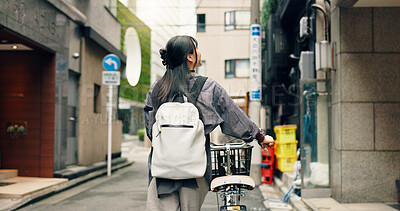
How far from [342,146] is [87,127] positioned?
7616 mm

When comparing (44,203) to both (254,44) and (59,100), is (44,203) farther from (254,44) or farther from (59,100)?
(254,44)

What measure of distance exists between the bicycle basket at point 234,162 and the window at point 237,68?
19006 mm

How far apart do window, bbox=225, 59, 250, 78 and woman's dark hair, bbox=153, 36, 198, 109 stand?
19.2 meters

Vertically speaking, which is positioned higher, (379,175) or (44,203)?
(379,175)

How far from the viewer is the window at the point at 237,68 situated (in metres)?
21.4

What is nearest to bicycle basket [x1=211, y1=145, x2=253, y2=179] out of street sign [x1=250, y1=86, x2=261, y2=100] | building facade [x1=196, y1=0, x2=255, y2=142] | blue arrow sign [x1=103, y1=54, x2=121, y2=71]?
street sign [x1=250, y1=86, x2=261, y2=100]

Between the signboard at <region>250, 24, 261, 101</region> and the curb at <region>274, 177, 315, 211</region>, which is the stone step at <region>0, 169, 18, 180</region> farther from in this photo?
the curb at <region>274, 177, 315, 211</region>

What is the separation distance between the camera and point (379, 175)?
6059mm

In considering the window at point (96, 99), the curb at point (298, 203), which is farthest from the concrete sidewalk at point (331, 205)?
the window at point (96, 99)

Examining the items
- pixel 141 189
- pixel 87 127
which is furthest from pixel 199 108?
pixel 87 127

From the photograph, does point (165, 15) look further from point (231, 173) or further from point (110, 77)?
point (231, 173)

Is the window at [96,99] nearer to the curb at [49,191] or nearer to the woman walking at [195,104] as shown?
the curb at [49,191]

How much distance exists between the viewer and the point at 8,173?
8664 mm

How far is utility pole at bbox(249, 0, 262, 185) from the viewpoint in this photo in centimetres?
905
